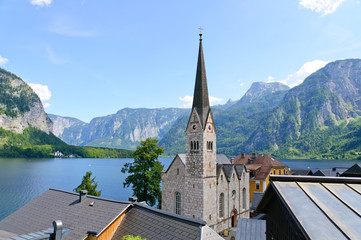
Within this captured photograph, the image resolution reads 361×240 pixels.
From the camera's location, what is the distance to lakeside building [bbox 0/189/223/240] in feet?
48.4

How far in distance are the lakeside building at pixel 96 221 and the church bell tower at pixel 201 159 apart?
13.4 m

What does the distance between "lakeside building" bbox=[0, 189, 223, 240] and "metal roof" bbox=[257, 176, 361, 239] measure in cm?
873

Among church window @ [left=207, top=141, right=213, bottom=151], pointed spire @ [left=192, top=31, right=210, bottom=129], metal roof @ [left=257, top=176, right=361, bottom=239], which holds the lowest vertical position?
metal roof @ [left=257, top=176, right=361, bottom=239]

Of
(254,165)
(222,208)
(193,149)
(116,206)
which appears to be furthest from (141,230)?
(254,165)

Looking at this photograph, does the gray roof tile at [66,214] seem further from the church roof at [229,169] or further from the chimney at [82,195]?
the church roof at [229,169]

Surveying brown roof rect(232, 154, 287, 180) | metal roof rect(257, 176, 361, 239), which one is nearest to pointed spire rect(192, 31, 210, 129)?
metal roof rect(257, 176, 361, 239)

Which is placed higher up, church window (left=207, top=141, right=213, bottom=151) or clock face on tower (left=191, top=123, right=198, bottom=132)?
clock face on tower (left=191, top=123, right=198, bottom=132)

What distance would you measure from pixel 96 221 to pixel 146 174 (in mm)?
19466

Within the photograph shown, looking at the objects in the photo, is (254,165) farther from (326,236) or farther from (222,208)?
(326,236)

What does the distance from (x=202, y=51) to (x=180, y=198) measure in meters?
20.8

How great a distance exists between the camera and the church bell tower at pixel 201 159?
102 ft

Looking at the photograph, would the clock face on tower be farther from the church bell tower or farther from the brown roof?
the brown roof

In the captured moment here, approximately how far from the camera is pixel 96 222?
17984mm

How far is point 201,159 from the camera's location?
31250 mm
